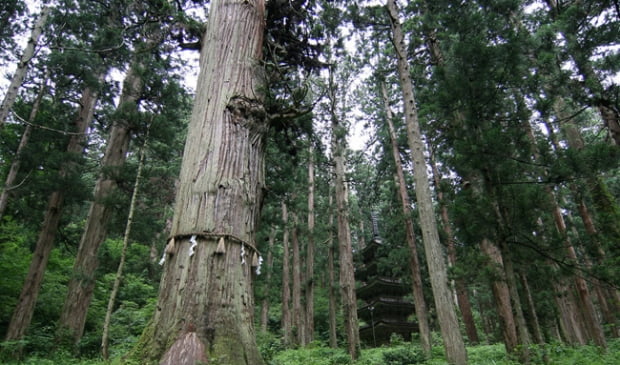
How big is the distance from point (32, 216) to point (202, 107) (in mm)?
11086

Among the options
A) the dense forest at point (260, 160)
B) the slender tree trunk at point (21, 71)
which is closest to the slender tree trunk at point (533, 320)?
the dense forest at point (260, 160)

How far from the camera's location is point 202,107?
3.60m

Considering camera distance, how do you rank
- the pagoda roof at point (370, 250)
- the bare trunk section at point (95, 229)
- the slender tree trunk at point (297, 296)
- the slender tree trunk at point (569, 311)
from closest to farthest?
the bare trunk section at point (95, 229) < the slender tree trunk at point (569, 311) < the slender tree trunk at point (297, 296) < the pagoda roof at point (370, 250)

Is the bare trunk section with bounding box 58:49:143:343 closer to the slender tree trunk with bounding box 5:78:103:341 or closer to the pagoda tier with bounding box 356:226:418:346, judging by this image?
the slender tree trunk with bounding box 5:78:103:341

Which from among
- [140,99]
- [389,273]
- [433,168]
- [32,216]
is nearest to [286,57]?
[140,99]

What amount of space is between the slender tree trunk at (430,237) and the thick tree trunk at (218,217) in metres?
3.38

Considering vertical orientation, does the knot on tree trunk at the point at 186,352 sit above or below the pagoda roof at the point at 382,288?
below

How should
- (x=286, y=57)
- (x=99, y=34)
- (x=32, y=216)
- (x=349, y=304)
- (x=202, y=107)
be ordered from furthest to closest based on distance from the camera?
(x=349, y=304)
(x=32, y=216)
(x=99, y=34)
(x=286, y=57)
(x=202, y=107)

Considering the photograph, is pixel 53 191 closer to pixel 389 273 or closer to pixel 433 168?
pixel 433 168

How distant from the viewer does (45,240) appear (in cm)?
923

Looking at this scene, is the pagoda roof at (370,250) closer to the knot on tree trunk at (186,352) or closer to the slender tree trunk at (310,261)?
the slender tree trunk at (310,261)

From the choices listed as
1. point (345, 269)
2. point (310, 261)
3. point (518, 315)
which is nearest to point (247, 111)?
point (518, 315)

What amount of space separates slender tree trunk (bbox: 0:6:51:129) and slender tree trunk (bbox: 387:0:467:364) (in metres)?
7.39

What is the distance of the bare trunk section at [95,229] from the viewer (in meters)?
7.88
